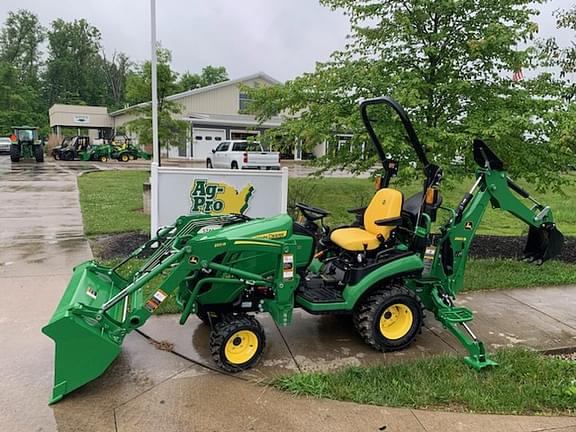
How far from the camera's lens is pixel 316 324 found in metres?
4.55

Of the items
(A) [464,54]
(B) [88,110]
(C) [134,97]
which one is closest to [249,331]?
(A) [464,54]

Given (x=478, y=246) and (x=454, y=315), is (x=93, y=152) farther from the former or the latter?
(x=454, y=315)

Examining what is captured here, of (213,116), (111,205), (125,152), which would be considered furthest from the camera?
(213,116)

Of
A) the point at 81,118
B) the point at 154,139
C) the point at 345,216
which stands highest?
the point at 81,118

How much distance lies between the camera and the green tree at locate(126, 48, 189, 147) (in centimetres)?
1928

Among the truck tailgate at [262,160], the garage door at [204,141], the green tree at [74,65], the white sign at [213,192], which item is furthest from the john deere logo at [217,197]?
the green tree at [74,65]

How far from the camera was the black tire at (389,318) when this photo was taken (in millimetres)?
3883

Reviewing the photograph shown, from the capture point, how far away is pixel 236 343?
3.57 m

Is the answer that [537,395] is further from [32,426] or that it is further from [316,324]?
[32,426]

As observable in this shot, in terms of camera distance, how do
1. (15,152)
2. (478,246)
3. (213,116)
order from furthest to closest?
(213,116), (15,152), (478,246)

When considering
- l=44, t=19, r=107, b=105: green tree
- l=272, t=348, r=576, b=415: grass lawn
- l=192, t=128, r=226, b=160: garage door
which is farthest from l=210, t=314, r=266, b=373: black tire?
l=44, t=19, r=107, b=105: green tree

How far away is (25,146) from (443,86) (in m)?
28.6

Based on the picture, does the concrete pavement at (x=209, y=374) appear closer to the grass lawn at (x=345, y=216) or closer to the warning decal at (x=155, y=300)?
the grass lawn at (x=345, y=216)

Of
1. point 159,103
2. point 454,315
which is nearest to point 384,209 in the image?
point 454,315
